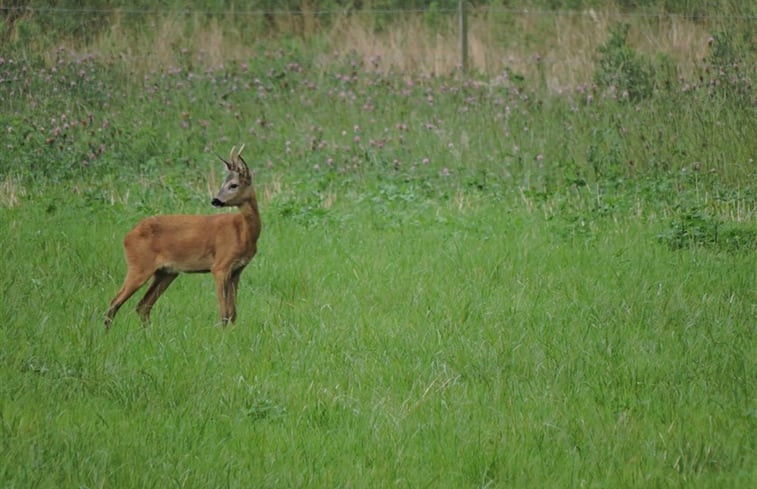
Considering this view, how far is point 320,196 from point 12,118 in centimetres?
499

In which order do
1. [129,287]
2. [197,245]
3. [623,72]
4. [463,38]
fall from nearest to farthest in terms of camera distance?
1. [129,287]
2. [197,245]
3. [623,72]
4. [463,38]

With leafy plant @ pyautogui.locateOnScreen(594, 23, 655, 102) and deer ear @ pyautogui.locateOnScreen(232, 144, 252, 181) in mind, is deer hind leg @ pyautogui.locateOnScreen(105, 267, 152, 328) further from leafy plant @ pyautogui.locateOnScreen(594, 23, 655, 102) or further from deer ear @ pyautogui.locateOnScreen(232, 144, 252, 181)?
leafy plant @ pyautogui.locateOnScreen(594, 23, 655, 102)

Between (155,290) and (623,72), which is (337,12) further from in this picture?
(155,290)

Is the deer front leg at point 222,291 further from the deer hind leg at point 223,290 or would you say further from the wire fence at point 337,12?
the wire fence at point 337,12

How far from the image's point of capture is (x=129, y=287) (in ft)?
28.0

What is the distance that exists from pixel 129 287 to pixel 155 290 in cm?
31

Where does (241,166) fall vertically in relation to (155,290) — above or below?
above

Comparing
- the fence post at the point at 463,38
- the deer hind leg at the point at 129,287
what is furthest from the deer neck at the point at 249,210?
the fence post at the point at 463,38

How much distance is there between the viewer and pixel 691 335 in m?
7.62

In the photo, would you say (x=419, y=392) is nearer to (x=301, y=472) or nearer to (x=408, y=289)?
(x=301, y=472)

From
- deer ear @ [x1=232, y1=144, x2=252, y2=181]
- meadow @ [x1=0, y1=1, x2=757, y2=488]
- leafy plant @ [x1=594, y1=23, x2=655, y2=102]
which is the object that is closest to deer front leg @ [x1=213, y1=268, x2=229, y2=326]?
meadow @ [x1=0, y1=1, x2=757, y2=488]

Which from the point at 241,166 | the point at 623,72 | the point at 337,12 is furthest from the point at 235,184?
the point at 337,12

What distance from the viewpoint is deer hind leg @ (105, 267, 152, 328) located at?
850 cm

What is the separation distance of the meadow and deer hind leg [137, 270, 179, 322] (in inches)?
4.6
